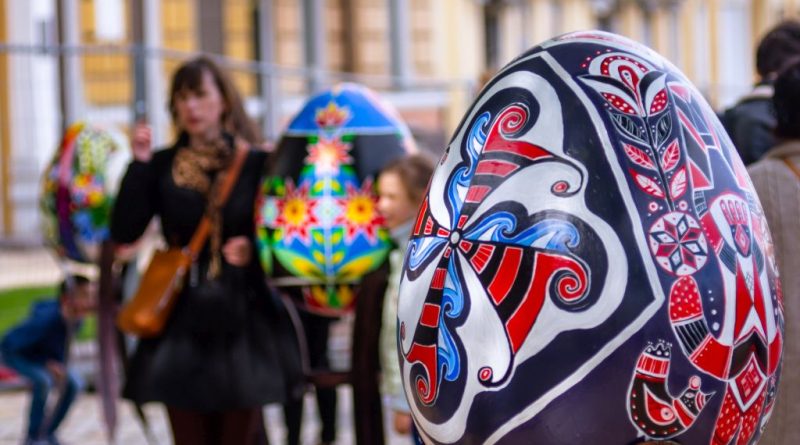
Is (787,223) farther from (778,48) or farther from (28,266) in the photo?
(28,266)

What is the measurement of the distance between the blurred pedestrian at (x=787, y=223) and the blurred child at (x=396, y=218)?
166 cm

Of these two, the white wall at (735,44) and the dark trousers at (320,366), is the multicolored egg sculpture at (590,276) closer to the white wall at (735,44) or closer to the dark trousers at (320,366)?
the dark trousers at (320,366)

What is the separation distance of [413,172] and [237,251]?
0.66 meters

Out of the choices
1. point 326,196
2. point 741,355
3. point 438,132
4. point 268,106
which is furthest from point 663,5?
point 741,355

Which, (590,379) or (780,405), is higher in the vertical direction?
(590,379)

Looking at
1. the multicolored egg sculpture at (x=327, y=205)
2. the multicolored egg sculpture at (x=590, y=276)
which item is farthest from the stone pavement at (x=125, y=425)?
the multicolored egg sculpture at (x=590, y=276)

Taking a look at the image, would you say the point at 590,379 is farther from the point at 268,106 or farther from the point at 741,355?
the point at 268,106

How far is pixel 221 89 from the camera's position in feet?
19.3

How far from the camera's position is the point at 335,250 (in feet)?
20.4

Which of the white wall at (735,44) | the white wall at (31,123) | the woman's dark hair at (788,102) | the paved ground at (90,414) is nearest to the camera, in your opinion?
the woman's dark hair at (788,102)

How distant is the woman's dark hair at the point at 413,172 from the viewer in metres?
5.73

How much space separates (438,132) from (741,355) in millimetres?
11747

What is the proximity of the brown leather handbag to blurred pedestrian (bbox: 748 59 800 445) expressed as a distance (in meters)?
2.10

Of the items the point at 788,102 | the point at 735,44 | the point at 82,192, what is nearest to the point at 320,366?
the point at 82,192
